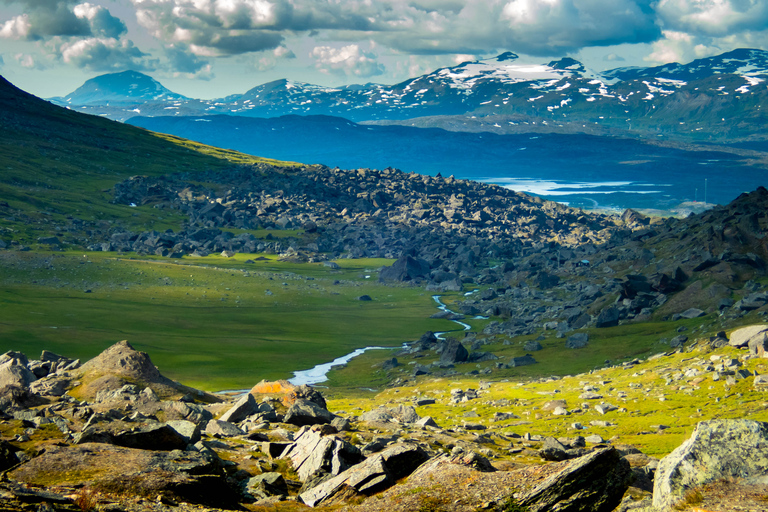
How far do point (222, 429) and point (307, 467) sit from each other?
8094mm

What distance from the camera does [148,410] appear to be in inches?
1358

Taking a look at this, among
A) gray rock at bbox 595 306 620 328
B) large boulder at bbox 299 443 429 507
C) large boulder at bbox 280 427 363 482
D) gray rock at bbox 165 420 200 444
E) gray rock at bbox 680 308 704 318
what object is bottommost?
gray rock at bbox 595 306 620 328

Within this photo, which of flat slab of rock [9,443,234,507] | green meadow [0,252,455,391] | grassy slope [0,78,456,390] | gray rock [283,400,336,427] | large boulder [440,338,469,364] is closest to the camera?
flat slab of rock [9,443,234,507]

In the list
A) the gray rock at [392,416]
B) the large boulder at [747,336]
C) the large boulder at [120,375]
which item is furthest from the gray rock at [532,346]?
the large boulder at [120,375]

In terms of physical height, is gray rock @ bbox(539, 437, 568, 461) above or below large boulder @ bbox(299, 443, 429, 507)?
below

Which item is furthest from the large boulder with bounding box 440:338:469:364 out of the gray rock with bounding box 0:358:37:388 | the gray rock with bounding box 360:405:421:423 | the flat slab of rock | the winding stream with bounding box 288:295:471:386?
the flat slab of rock

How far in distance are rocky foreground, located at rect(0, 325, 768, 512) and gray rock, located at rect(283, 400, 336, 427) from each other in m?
0.09

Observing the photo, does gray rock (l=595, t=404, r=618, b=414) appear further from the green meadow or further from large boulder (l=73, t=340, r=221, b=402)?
the green meadow

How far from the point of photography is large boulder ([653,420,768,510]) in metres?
17.2

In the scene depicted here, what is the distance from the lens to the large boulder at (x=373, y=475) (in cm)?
2130

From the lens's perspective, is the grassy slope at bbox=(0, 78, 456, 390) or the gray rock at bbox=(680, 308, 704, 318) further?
the gray rock at bbox=(680, 308, 704, 318)

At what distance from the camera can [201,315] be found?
129500 millimetres

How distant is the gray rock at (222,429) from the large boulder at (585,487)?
18.7m

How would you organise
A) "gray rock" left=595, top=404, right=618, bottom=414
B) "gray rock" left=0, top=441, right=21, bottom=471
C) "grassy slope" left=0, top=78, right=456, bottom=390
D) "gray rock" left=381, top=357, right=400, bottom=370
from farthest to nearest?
"gray rock" left=381, top=357, right=400, bottom=370 → "grassy slope" left=0, top=78, right=456, bottom=390 → "gray rock" left=595, top=404, right=618, bottom=414 → "gray rock" left=0, top=441, right=21, bottom=471
